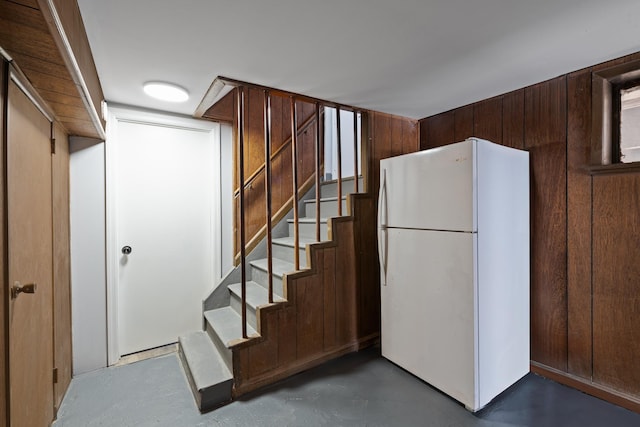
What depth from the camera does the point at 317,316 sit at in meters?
2.27

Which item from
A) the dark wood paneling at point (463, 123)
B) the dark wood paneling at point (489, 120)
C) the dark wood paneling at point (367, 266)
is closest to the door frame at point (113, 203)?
the dark wood paneling at point (367, 266)

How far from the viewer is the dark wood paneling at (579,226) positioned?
1877 mm

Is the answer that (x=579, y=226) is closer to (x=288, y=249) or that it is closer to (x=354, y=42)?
(x=354, y=42)

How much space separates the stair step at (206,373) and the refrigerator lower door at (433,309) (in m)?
1.20

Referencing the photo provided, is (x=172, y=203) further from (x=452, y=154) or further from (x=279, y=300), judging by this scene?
(x=452, y=154)

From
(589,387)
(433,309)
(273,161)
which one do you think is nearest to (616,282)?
(589,387)

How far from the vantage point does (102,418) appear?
175 centimetres

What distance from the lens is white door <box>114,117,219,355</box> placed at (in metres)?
2.43

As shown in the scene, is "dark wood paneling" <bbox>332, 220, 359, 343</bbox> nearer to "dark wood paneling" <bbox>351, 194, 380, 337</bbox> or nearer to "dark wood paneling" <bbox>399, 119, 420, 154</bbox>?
"dark wood paneling" <bbox>351, 194, 380, 337</bbox>

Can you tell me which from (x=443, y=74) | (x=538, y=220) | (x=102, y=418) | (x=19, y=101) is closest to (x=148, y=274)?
(x=102, y=418)

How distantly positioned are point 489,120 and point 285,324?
2256 millimetres

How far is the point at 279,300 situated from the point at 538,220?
77.0 inches

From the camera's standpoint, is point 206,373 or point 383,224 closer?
point 206,373

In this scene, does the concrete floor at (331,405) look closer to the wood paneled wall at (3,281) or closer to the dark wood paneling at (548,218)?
the dark wood paneling at (548,218)
